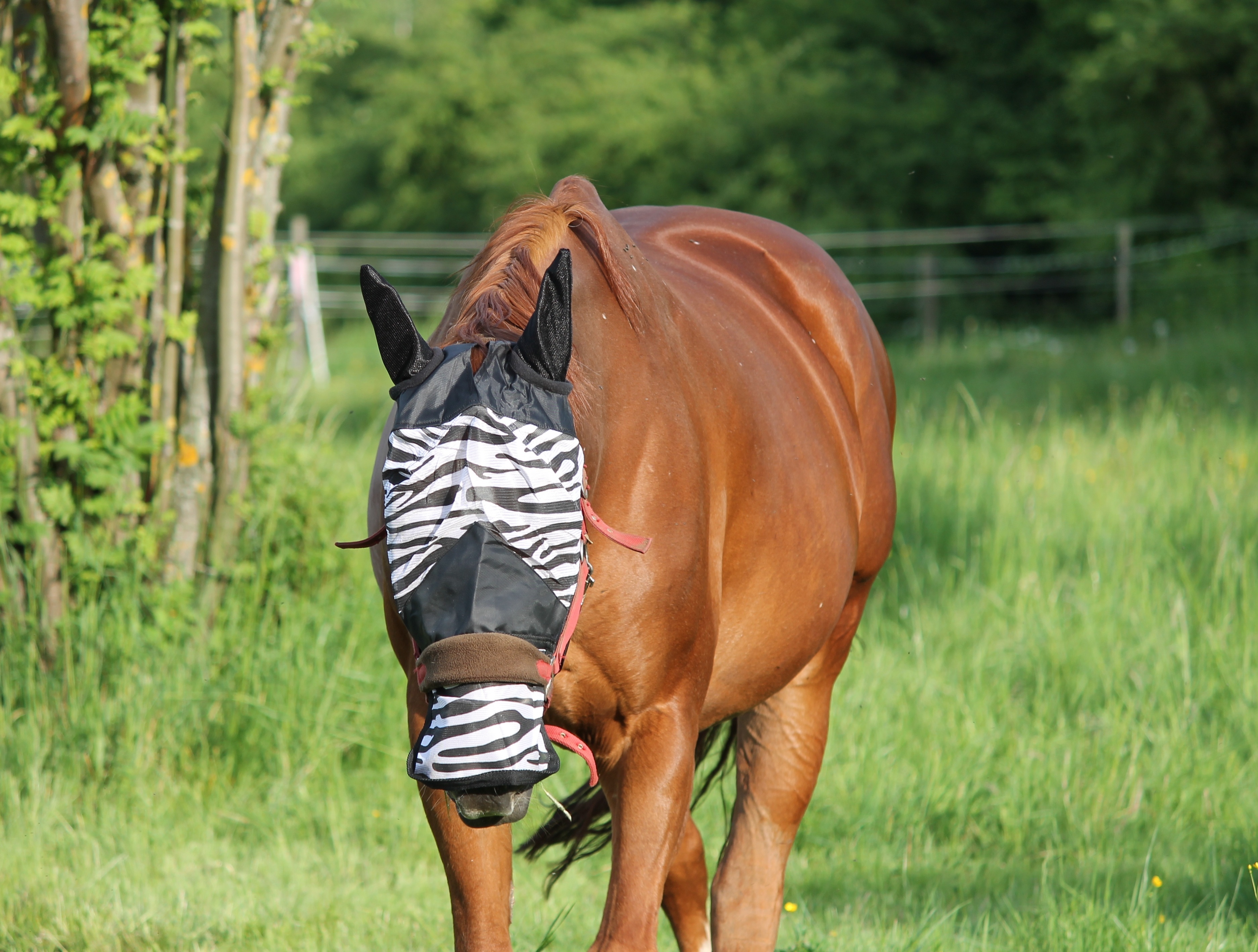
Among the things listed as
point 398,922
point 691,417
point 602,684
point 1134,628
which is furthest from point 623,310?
point 1134,628

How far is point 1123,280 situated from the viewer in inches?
564

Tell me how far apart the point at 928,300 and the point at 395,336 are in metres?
14.6

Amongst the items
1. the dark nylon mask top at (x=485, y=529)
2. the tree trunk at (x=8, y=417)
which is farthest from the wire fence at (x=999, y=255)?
the dark nylon mask top at (x=485, y=529)

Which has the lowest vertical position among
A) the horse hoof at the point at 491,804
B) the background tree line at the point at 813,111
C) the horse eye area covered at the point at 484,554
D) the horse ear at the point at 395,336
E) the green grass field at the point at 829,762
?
the green grass field at the point at 829,762

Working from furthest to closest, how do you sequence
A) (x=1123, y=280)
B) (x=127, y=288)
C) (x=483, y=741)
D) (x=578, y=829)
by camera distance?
(x=1123, y=280) → (x=127, y=288) → (x=578, y=829) → (x=483, y=741)

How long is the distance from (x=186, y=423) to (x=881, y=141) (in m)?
14.8

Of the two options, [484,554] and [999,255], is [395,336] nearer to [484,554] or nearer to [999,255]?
[484,554]

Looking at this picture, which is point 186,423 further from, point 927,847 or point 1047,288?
point 1047,288

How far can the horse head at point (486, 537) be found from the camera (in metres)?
1.54

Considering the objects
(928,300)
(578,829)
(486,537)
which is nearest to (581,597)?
(486,537)

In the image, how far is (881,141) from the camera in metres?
17.2

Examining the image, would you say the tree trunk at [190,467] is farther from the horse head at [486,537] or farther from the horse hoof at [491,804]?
the horse hoof at [491,804]

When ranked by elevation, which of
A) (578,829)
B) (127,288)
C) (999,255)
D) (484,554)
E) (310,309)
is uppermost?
(127,288)

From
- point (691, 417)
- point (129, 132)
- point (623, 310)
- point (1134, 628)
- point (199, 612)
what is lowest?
point (1134, 628)
